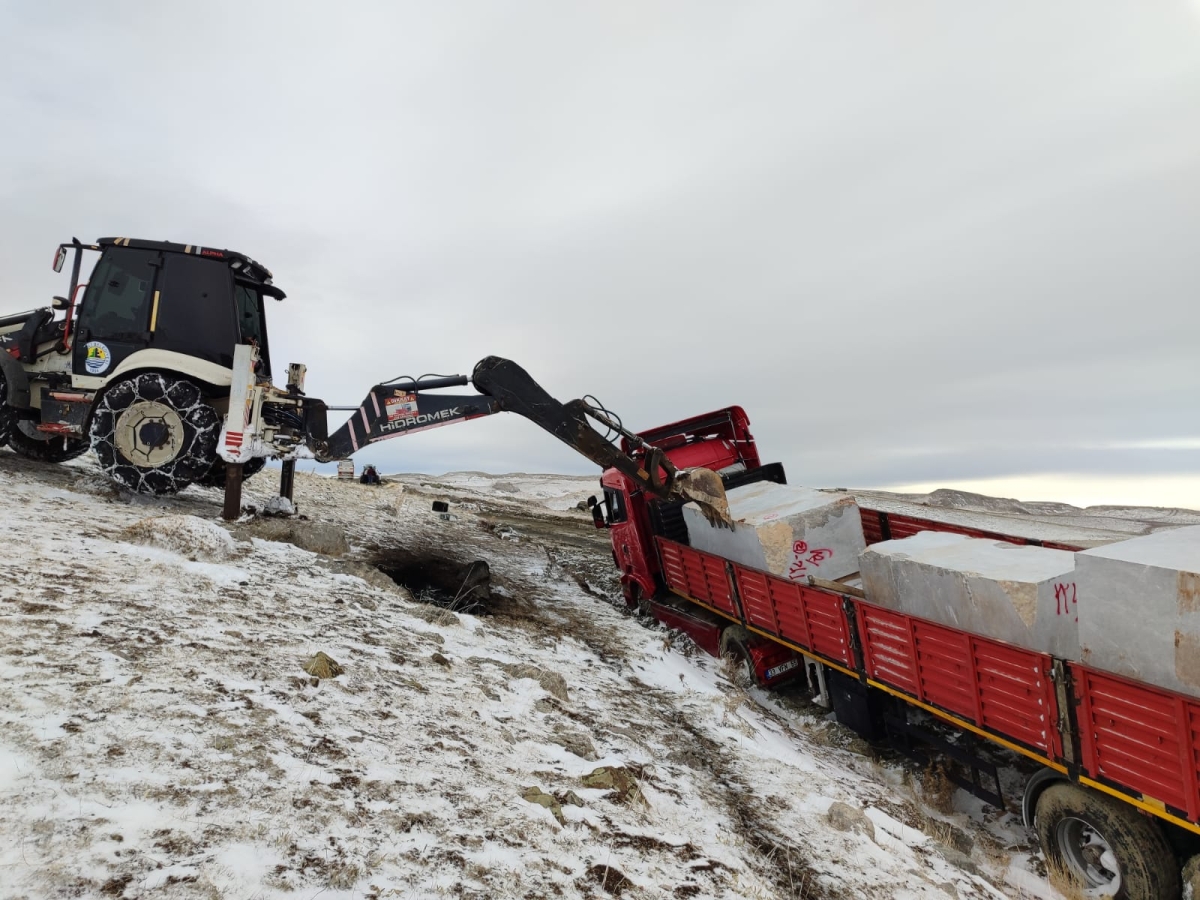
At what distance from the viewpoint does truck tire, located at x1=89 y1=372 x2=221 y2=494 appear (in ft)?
28.6

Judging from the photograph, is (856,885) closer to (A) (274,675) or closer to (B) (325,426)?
(A) (274,675)

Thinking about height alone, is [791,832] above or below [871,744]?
above

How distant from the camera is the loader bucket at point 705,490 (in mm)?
8598

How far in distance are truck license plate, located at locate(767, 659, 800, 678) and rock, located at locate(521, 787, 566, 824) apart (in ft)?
15.6

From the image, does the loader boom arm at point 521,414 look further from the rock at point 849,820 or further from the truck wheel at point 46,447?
the truck wheel at point 46,447

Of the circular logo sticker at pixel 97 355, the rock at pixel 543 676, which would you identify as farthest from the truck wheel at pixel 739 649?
the circular logo sticker at pixel 97 355

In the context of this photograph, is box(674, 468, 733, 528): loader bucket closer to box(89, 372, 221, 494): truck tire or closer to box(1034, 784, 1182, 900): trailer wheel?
box(1034, 784, 1182, 900): trailer wheel

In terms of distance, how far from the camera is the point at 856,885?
13.5 ft

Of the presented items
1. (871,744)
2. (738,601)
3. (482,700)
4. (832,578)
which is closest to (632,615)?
(738,601)

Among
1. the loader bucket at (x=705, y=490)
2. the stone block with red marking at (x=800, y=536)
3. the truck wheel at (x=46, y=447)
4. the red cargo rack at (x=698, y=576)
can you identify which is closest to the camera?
the stone block with red marking at (x=800, y=536)

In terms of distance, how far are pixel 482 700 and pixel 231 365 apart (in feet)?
24.6

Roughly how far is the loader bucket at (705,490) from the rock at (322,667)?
514cm

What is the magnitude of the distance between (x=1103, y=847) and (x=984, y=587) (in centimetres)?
198

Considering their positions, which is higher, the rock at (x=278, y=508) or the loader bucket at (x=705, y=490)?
the rock at (x=278, y=508)
